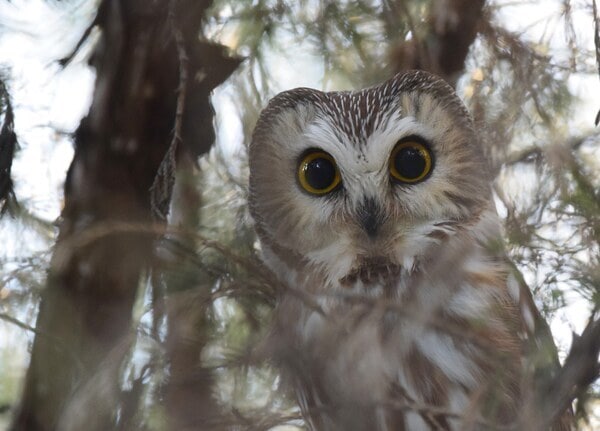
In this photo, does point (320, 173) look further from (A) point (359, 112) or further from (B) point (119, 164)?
(B) point (119, 164)

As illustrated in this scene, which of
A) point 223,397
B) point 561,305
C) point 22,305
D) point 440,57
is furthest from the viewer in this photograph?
point 440,57

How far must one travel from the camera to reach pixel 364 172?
244 centimetres

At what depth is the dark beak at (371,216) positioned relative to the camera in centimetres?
243

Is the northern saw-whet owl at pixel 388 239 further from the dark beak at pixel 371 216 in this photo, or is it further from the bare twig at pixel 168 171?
the bare twig at pixel 168 171

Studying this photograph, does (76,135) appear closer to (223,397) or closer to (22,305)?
(22,305)

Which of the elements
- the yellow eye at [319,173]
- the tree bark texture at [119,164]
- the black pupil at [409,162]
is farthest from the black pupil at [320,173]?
the tree bark texture at [119,164]

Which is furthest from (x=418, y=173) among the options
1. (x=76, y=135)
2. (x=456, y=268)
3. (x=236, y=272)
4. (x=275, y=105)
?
(x=76, y=135)

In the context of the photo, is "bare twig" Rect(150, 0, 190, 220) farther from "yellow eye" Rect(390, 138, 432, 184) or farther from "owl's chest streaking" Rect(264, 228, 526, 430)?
"yellow eye" Rect(390, 138, 432, 184)

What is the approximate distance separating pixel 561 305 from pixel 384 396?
653 mm

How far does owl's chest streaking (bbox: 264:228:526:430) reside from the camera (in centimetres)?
208


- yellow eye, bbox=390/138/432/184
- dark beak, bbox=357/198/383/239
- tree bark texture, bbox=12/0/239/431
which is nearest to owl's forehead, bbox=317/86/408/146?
yellow eye, bbox=390/138/432/184

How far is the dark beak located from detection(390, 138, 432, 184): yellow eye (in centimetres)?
13

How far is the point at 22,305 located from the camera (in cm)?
223

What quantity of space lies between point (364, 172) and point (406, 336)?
52 centimetres
